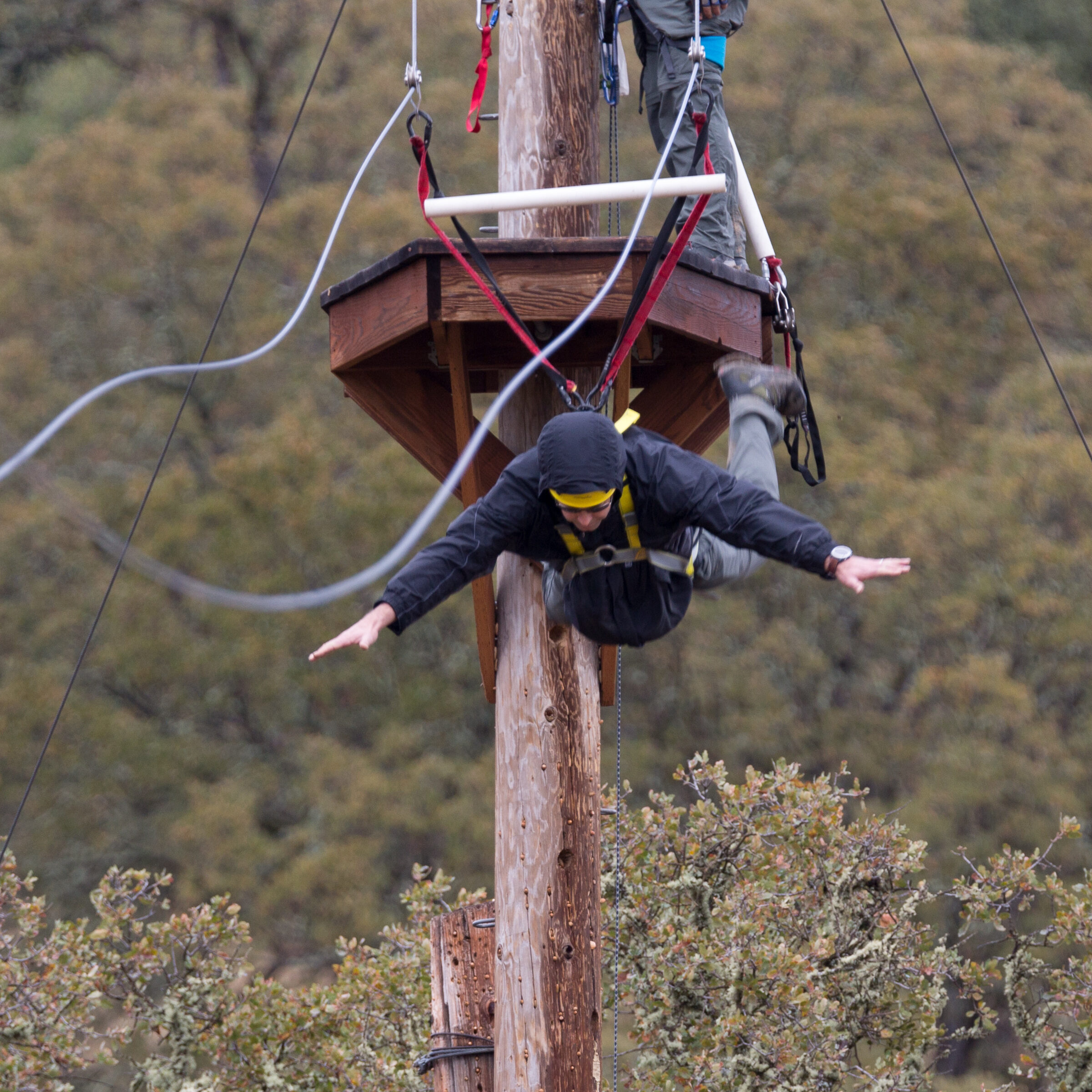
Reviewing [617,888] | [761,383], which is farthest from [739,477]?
[617,888]

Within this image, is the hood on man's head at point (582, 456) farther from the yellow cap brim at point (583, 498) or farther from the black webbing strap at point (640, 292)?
the black webbing strap at point (640, 292)

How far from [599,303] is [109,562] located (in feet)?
38.3

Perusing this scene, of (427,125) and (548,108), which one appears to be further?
(548,108)

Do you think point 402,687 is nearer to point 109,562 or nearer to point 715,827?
point 109,562

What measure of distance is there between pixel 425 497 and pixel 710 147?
31.2 ft

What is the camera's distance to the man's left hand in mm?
3189

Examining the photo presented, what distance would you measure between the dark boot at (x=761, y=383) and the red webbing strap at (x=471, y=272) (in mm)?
487

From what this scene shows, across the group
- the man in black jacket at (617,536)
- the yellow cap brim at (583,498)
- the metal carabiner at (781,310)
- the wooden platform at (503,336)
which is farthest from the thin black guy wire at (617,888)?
the yellow cap brim at (583,498)

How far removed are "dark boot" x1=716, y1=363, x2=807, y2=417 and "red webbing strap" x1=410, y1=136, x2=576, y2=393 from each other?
49 centimetres

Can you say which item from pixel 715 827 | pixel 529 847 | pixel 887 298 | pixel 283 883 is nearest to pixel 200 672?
pixel 283 883

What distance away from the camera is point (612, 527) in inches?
147

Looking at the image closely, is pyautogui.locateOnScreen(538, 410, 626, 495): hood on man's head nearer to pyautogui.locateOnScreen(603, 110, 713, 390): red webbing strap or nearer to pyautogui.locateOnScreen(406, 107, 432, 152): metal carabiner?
pyautogui.locateOnScreen(603, 110, 713, 390): red webbing strap

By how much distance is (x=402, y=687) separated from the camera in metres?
14.6

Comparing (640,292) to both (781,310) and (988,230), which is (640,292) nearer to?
(781,310)
